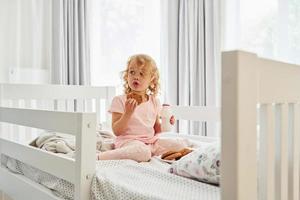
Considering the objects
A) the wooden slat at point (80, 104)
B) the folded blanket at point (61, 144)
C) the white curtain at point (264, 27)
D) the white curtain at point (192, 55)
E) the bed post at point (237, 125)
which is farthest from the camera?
the white curtain at point (192, 55)

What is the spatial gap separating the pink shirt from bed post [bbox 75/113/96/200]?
371 mm

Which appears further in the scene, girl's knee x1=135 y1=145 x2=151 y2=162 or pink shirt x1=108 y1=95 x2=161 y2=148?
pink shirt x1=108 y1=95 x2=161 y2=148

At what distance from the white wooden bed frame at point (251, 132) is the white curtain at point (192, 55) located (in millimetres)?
1520

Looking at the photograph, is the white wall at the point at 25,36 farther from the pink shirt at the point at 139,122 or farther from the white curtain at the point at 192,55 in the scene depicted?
the pink shirt at the point at 139,122

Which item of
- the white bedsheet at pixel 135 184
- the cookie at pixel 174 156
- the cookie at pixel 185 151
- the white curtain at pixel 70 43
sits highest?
the white curtain at pixel 70 43

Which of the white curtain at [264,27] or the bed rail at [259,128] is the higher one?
the white curtain at [264,27]

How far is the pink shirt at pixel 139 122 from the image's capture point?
1.45 m

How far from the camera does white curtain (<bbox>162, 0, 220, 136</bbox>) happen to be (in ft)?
8.13

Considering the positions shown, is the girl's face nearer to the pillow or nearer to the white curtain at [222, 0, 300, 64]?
the pillow

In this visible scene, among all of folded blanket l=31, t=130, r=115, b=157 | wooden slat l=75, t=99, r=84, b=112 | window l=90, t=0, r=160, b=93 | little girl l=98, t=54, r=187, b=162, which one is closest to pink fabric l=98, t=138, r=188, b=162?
little girl l=98, t=54, r=187, b=162

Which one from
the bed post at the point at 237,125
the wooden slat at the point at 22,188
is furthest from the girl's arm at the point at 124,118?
the bed post at the point at 237,125

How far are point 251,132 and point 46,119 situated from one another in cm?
80

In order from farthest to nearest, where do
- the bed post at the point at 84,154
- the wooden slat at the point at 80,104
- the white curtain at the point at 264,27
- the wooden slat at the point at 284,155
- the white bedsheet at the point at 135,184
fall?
the wooden slat at the point at 80,104, the white curtain at the point at 264,27, the bed post at the point at 84,154, the white bedsheet at the point at 135,184, the wooden slat at the point at 284,155

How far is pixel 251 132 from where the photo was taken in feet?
2.05
